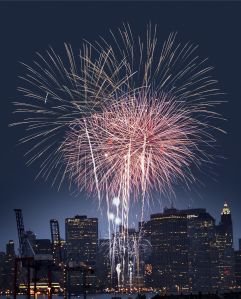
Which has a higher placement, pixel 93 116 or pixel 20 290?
pixel 93 116

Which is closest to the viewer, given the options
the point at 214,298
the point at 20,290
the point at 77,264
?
the point at 214,298

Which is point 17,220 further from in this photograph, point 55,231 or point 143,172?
point 143,172

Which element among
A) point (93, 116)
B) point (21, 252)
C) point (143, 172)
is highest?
point (93, 116)

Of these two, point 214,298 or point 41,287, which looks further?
point 41,287

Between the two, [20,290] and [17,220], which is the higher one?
[17,220]

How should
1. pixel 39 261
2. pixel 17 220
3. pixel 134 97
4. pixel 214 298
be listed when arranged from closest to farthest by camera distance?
pixel 134 97, pixel 214 298, pixel 39 261, pixel 17 220

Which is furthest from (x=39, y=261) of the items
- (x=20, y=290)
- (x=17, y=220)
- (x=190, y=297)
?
(x=20, y=290)

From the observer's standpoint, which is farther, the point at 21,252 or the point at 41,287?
the point at 41,287

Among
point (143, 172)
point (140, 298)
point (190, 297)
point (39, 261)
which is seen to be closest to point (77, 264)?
point (39, 261)

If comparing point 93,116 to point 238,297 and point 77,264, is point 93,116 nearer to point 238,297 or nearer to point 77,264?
point 238,297
